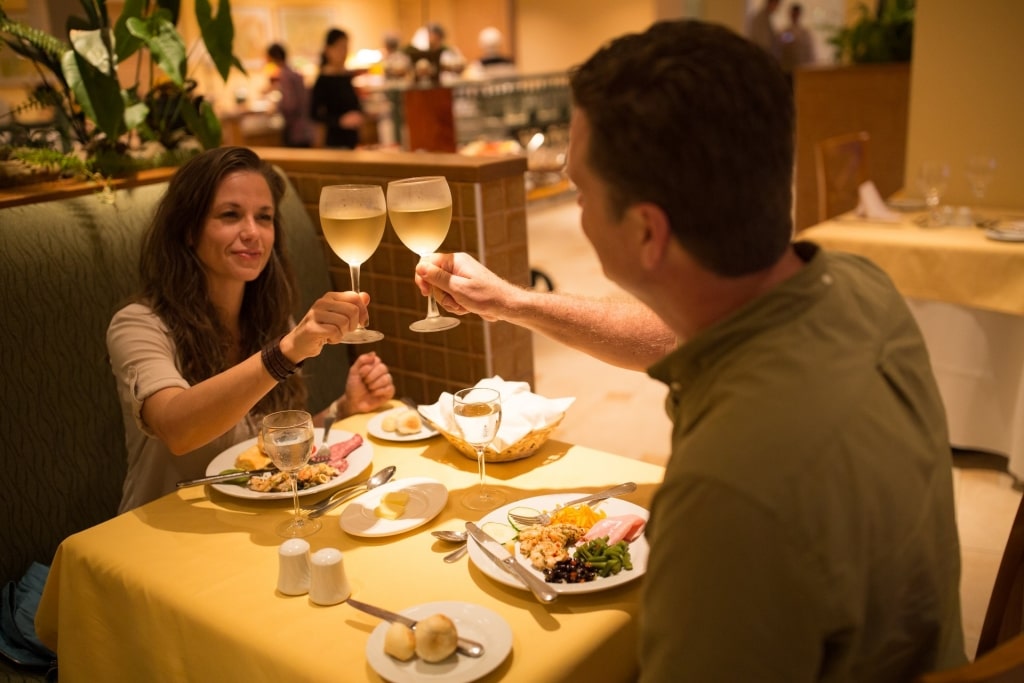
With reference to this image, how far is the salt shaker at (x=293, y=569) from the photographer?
1316 mm

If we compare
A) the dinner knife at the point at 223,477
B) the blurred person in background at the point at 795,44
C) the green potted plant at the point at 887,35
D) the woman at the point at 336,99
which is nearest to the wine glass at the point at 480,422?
the dinner knife at the point at 223,477

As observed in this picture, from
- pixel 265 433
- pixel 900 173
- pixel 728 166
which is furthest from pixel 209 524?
pixel 900 173

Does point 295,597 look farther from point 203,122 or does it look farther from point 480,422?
point 203,122

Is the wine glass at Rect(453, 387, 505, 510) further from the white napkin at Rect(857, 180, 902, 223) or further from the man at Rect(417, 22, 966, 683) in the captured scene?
the white napkin at Rect(857, 180, 902, 223)

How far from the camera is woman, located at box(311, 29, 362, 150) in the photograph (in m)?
7.38

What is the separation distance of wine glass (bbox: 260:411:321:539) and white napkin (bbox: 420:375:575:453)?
32cm

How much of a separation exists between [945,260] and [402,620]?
2897mm

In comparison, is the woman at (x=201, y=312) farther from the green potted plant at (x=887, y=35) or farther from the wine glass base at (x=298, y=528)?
the green potted plant at (x=887, y=35)

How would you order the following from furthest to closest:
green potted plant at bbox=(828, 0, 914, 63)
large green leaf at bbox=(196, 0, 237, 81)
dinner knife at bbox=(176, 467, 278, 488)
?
1. green potted plant at bbox=(828, 0, 914, 63)
2. large green leaf at bbox=(196, 0, 237, 81)
3. dinner knife at bbox=(176, 467, 278, 488)

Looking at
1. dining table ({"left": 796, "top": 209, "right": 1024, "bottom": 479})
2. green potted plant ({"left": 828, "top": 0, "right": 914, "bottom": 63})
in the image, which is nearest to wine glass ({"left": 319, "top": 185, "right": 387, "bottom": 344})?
dining table ({"left": 796, "top": 209, "right": 1024, "bottom": 479})

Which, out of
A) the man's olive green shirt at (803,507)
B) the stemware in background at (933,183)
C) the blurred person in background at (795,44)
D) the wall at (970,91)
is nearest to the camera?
the man's olive green shirt at (803,507)

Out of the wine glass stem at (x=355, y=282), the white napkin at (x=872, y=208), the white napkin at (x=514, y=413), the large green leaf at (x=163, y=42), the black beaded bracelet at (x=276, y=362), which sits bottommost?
the white napkin at (x=514, y=413)

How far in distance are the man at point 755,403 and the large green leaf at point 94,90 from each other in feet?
6.58

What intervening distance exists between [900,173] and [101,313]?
220 inches
